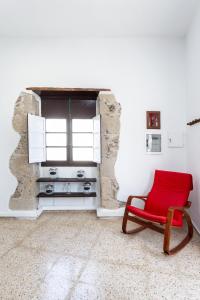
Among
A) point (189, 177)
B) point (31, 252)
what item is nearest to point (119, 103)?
point (189, 177)

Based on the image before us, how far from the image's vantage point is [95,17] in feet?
10.2

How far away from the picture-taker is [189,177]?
2.85 meters

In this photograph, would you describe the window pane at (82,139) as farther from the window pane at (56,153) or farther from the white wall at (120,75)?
the white wall at (120,75)

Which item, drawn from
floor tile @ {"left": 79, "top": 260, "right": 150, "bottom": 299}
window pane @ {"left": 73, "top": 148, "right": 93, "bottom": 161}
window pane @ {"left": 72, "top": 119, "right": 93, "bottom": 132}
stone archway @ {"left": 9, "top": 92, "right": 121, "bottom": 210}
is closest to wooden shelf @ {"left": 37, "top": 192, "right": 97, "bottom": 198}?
stone archway @ {"left": 9, "top": 92, "right": 121, "bottom": 210}

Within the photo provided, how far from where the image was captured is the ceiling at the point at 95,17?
9.25 ft

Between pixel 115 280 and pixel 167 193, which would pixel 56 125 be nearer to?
pixel 167 193

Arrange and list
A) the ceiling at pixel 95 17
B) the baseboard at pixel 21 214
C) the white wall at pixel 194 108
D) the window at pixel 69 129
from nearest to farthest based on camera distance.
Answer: the ceiling at pixel 95 17, the white wall at pixel 194 108, the baseboard at pixel 21 214, the window at pixel 69 129

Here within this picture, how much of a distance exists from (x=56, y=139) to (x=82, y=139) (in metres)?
0.49

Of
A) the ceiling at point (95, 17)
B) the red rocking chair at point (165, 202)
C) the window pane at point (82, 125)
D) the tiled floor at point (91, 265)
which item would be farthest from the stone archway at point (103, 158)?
the ceiling at point (95, 17)

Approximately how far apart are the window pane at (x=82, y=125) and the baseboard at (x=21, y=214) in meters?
1.61

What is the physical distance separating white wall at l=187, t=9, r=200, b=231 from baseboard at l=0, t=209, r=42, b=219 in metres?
2.57

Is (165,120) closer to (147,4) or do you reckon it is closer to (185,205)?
(185,205)

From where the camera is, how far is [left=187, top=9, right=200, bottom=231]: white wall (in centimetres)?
297

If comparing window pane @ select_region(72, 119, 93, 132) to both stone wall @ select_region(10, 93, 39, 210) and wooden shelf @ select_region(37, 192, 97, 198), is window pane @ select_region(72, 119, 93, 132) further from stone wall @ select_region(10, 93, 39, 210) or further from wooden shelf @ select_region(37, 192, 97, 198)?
wooden shelf @ select_region(37, 192, 97, 198)
